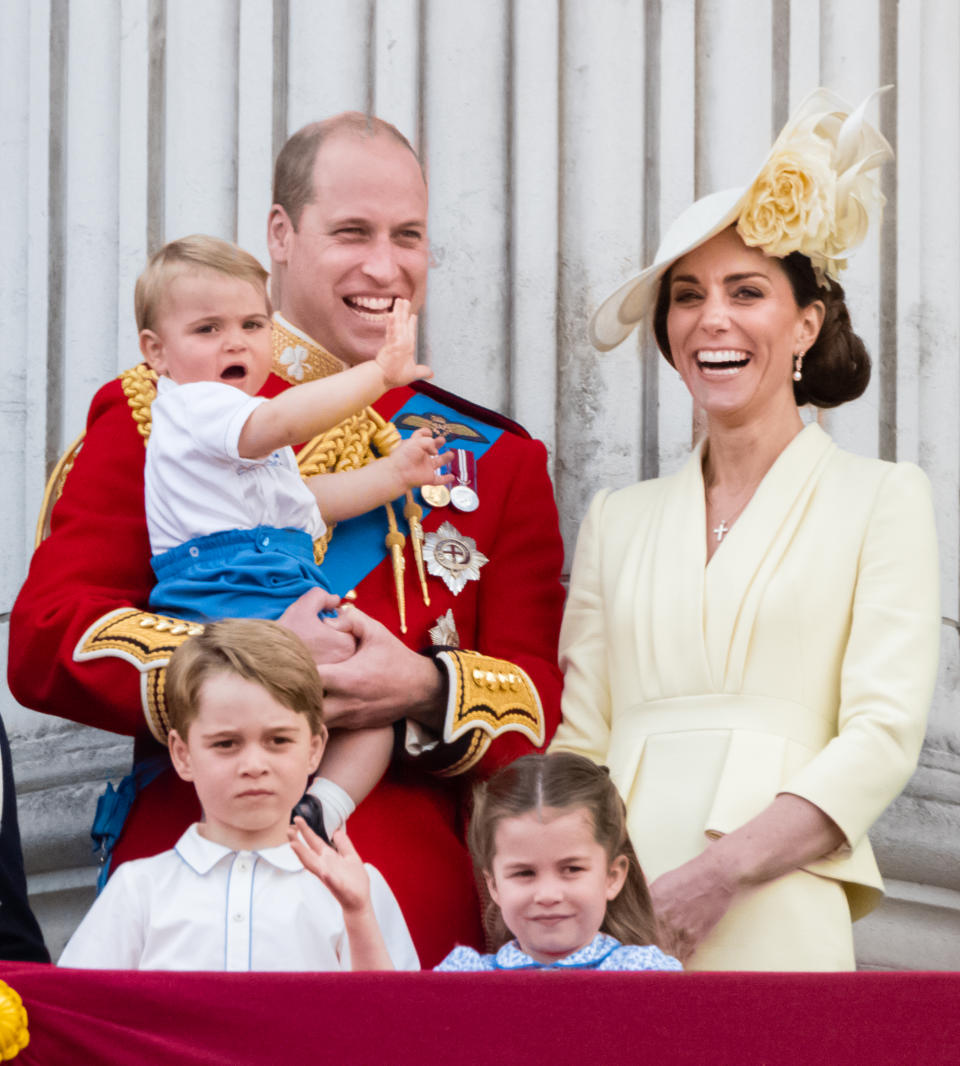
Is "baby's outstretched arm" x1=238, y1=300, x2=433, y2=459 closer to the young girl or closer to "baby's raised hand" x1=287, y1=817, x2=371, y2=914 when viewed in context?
the young girl

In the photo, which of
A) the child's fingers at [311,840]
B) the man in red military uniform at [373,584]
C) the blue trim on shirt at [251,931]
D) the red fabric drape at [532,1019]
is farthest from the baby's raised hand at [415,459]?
the red fabric drape at [532,1019]

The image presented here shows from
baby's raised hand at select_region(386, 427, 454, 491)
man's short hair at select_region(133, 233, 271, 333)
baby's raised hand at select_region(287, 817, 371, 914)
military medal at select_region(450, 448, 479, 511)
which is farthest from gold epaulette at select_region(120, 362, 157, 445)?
baby's raised hand at select_region(287, 817, 371, 914)

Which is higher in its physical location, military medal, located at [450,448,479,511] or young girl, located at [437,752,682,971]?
military medal, located at [450,448,479,511]

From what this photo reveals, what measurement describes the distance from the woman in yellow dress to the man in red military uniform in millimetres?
Answer: 145

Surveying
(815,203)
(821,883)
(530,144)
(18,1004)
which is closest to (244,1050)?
(18,1004)

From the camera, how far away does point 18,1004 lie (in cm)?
210

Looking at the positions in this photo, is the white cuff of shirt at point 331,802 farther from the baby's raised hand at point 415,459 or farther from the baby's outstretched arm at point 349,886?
the baby's raised hand at point 415,459

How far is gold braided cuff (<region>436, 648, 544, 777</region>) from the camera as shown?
9.39 ft

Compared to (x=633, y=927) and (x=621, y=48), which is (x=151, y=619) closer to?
(x=633, y=927)

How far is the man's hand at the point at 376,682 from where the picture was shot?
9.13ft

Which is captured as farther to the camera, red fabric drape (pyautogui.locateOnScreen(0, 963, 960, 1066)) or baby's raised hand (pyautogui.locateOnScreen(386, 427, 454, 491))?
baby's raised hand (pyautogui.locateOnScreen(386, 427, 454, 491))

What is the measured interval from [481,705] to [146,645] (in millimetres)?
461

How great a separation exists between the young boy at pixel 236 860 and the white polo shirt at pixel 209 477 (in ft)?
1.03

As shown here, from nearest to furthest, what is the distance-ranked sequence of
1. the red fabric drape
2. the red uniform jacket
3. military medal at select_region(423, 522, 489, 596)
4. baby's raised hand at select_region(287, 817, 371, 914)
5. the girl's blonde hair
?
1. the red fabric drape
2. baby's raised hand at select_region(287, 817, 371, 914)
3. the girl's blonde hair
4. the red uniform jacket
5. military medal at select_region(423, 522, 489, 596)
